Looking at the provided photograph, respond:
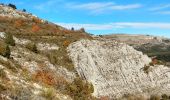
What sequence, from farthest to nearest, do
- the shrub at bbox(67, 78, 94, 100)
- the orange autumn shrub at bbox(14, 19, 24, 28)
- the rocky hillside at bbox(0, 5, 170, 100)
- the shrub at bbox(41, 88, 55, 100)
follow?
the orange autumn shrub at bbox(14, 19, 24, 28)
the rocky hillside at bbox(0, 5, 170, 100)
the shrub at bbox(67, 78, 94, 100)
the shrub at bbox(41, 88, 55, 100)

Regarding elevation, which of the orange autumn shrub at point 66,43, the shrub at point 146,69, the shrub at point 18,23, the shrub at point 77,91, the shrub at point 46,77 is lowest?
the shrub at point 146,69

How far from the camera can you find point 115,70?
8725cm

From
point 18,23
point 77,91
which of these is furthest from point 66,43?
point 77,91

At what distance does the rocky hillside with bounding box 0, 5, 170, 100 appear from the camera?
55.4 m

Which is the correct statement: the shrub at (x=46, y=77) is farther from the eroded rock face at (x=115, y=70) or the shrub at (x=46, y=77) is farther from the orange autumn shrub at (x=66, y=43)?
the orange autumn shrub at (x=66, y=43)

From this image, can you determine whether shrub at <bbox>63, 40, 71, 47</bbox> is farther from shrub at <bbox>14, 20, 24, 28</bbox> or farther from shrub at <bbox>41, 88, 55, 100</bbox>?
shrub at <bbox>41, 88, 55, 100</bbox>

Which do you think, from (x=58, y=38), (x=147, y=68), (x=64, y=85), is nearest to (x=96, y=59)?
(x=58, y=38)

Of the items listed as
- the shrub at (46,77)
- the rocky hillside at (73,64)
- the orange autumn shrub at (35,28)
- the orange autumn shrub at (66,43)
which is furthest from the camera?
the orange autumn shrub at (35,28)

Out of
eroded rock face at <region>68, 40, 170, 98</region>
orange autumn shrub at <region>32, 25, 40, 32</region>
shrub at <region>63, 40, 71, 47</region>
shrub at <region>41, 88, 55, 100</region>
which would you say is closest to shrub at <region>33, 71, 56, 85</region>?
→ shrub at <region>41, 88, 55, 100</region>

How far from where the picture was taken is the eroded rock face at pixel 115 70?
7944cm

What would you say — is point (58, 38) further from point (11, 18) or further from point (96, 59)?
point (11, 18)

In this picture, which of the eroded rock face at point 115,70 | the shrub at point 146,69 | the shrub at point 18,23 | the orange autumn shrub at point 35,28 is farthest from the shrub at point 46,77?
the shrub at point 146,69

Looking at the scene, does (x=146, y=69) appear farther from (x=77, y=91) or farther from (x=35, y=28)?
(x=77, y=91)

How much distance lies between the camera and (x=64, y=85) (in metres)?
58.0
